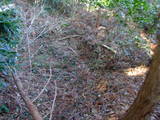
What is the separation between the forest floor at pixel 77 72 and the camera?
3.16 meters

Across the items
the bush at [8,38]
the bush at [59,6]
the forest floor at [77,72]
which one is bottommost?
the forest floor at [77,72]

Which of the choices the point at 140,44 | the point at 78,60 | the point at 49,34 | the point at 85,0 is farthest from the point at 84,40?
the point at 85,0

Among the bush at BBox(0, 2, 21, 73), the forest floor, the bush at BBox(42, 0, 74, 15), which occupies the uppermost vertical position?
the bush at BBox(42, 0, 74, 15)

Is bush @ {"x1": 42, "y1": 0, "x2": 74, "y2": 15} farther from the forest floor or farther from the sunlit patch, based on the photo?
the sunlit patch

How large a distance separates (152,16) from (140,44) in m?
1.42

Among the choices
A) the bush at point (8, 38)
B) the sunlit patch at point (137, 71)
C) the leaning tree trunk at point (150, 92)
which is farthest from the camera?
the sunlit patch at point (137, 71)

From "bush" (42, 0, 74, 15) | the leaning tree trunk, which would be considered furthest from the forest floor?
the leaning tree trunk

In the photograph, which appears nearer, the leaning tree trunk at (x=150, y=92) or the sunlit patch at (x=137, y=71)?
the leaning tree trunk at (x=150, y=92)

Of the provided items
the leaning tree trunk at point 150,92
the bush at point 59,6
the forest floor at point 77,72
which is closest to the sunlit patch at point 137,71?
the forest floor at point 77,72

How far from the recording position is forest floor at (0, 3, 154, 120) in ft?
10.4

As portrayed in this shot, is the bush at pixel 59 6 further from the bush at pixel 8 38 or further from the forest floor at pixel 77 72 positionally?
the bush at pixel 8 38

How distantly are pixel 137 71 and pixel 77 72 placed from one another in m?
1.33

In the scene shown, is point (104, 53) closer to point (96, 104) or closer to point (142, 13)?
point (96, 104)

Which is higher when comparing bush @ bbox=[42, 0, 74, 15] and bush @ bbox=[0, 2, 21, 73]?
bush @ bbox=[42, 0, 74, 15]
